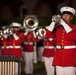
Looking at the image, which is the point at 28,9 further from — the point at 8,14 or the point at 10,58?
the point at 10,58

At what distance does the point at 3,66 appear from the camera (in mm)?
9578

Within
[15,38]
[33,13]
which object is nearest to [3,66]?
[15,38]

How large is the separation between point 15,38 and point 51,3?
18767 millimetres

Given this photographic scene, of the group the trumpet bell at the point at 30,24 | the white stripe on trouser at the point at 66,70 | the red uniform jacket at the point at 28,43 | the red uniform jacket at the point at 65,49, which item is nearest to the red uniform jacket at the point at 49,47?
the red uniform jacket at the point at 28,43

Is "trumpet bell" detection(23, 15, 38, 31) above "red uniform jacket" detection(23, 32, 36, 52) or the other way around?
above

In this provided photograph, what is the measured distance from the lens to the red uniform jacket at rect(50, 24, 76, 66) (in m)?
9.20

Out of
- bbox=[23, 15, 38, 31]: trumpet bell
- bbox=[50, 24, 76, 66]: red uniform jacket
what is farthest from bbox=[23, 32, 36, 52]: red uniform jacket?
bbox=[50, 24, 76, 66]: red uniform jacket

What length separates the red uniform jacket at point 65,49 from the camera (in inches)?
362

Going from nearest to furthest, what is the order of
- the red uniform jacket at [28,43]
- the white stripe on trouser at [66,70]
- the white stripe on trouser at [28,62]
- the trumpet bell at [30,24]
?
the white stripe on trouser at [66,70], the red uniform jacket at [28,43], the white stripe on trouser at [28,62], the trumpet bell at [30,24]

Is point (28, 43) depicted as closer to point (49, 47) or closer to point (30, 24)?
point (30, 24)

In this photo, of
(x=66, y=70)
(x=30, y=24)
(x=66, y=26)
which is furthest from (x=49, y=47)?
(x=66, y=26)

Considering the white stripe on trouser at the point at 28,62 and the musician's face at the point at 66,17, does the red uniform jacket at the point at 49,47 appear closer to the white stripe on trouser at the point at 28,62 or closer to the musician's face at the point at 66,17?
the white stripe on trouser at the point at 28,62

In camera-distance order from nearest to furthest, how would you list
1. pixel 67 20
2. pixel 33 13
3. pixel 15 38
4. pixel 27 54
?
pixel 67 20 → pixel 15 38 → pixel 27 54 → pixel 33 13

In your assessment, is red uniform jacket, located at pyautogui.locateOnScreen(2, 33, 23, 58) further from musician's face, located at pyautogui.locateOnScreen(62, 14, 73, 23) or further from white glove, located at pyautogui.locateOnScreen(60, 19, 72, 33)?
white glove, located at pyautogui.locateOnScreen(60, 19, 72, 33)
